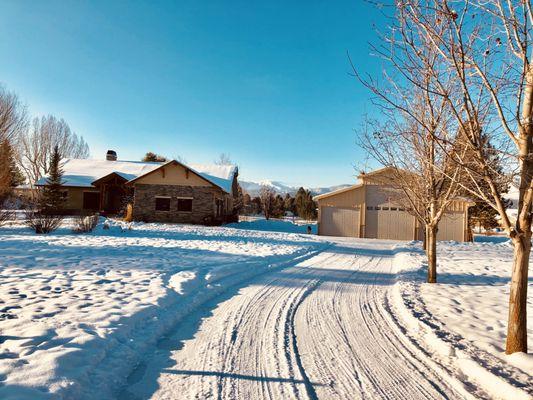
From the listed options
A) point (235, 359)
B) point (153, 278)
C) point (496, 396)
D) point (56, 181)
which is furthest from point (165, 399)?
point (56, 181)

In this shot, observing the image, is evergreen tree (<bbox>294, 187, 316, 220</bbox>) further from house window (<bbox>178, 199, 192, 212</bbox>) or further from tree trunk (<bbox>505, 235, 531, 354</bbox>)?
tree trunk (<bbox>505, 235, 531, 354</bbox>)

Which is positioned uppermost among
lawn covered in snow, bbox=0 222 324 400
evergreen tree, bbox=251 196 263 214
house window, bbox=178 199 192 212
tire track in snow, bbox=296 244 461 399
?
evergreen tree, bbox=251 196 263 214

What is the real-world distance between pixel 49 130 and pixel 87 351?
48.3 meters

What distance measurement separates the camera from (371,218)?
23.2 m

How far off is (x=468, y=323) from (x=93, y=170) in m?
32.0

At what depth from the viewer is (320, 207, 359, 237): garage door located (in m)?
23.3

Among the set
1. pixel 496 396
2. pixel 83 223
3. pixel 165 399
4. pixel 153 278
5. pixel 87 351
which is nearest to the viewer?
pixel 165 399

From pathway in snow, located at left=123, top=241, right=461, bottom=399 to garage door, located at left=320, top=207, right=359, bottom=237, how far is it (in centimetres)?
1771

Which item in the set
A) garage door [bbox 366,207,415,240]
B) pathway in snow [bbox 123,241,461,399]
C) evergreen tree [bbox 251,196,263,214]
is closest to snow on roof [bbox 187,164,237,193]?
garage door [bbox 366,207,415,240]

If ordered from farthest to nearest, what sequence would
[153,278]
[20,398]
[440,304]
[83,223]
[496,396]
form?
[83,223]
[153,278]
[440,304]
[496,396]
[20,398]

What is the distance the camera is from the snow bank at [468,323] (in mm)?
3102

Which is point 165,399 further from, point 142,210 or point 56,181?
point 56,181

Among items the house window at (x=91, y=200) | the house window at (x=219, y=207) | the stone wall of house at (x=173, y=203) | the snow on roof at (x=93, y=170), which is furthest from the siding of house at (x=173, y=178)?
the house window at (x=91, y=200)

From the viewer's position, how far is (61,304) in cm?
482
